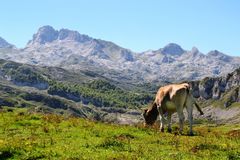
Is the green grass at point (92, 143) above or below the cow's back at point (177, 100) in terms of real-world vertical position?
below

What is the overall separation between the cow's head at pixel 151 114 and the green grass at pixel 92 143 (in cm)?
700

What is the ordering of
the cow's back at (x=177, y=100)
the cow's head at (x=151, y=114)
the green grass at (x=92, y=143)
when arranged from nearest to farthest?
the green grass at (x=92, y=143), the cow's back at (x=177, y=100), the cow's head at (x=151, y=114)

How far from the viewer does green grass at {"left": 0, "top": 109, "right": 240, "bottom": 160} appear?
2075 centimetres

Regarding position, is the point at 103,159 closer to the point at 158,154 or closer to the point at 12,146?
the point at 158,154

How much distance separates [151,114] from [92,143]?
15526 mm

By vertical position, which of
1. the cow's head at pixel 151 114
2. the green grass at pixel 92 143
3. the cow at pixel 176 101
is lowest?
the green grass at pixel 92 143

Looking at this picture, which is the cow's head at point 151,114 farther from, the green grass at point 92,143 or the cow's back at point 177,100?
the green grass at point 92,143

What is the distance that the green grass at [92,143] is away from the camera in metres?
20.8

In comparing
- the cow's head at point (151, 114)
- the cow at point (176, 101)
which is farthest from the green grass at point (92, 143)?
the cow's head at point (151, 114)

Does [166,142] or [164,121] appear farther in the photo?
[164,121]

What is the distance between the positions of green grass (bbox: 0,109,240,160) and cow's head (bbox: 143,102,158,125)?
700 centimetres

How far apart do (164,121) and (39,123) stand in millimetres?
10269

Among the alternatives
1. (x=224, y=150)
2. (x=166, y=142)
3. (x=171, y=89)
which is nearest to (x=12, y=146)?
(x=166, y=142)

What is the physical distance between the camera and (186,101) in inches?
1272
